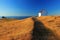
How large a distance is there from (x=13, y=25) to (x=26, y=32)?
441 millimetres

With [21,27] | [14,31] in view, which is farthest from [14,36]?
[21,27]

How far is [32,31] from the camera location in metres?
1.88

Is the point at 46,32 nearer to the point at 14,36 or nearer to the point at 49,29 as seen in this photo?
the point at 49,29

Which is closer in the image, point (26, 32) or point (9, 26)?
point (26, 32)

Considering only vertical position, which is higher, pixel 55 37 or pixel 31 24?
pixel 31 24

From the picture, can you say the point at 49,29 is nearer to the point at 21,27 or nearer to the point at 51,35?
the point at 51,35

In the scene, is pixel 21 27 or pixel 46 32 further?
pixel 21 27

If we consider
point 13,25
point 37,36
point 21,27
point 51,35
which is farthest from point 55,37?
point 13,25

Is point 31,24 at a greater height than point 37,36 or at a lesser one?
greater

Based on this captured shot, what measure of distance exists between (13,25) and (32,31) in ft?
1.66

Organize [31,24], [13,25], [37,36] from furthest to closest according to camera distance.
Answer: [13,25] < [31,24] < [37,36]

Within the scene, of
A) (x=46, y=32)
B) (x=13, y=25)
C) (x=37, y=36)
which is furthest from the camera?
(x=13, y=25)

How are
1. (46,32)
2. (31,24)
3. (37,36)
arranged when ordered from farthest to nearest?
(31,24)
(46,32)
(37,36)

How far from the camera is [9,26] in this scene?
2.22 metres
